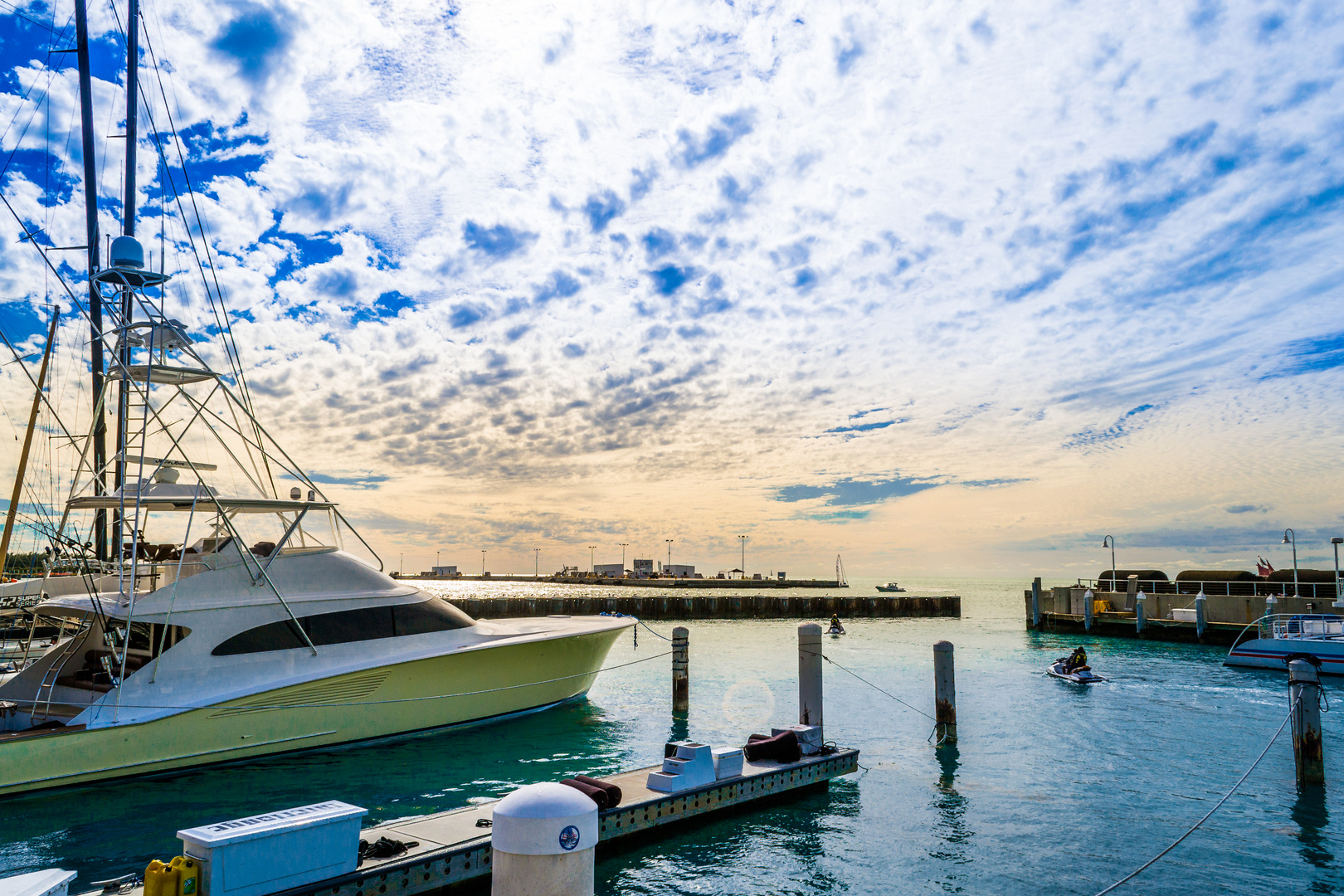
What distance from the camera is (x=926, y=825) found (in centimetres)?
1061

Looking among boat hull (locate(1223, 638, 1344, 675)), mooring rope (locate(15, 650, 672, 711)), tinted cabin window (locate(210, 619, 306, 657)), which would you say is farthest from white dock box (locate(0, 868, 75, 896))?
boat hull (locate(1223, 638, 1344, 675))

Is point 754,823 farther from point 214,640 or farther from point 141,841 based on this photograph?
point 214,640

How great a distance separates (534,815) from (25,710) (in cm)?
1243

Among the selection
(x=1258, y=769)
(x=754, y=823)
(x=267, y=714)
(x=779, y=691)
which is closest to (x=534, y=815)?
(x=754, y=823)

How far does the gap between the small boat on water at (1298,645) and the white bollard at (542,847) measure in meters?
30.0

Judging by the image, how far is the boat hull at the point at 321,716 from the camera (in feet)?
35.0

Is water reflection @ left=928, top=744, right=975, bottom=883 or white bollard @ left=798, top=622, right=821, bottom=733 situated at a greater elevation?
white bollard @ left=798, top=622, right=821, bottom=733

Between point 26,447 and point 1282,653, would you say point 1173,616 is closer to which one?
point 1282,653

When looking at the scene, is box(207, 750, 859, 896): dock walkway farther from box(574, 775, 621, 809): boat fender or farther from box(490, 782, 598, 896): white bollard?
box(490, 782, 598, 896): white bollard

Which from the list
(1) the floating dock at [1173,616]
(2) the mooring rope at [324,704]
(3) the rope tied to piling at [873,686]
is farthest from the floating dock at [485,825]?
(1) the floating dock at [1173,616]

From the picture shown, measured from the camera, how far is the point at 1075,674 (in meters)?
25.1

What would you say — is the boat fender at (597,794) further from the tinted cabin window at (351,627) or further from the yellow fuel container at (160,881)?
the tinted cabin window at (351,627)

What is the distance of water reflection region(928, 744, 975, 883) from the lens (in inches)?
375

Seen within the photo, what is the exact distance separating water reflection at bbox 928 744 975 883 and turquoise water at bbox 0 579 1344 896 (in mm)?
40
